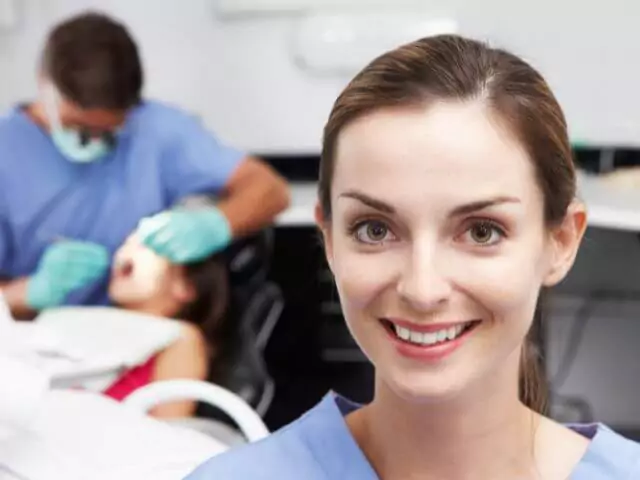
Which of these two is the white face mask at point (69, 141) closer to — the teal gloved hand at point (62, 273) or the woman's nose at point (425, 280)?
the teal gloved hand at point (62, 273)

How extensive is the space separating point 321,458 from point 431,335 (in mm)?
157

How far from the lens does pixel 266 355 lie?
2.27 meters

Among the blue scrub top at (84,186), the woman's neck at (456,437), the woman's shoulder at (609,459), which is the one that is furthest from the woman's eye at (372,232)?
the blue scrub top at (84,186)

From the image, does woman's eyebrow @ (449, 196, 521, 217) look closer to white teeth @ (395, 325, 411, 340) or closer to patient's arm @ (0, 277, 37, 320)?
white teeth @ (395, 325, 411, 340)

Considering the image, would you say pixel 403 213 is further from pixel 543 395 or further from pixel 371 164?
pixel 543 395

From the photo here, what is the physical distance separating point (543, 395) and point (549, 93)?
31cm

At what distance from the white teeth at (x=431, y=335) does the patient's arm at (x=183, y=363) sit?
82 centimetres

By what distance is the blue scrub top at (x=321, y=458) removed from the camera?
719 mm

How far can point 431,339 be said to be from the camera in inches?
25.4

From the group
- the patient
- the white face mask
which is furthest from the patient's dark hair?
the white face mask

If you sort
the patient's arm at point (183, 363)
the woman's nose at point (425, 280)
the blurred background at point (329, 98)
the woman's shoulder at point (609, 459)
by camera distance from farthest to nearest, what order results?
the blurred background at point (329, 98)
the patient's arm at point (183, 363)
the woman's shoulder at point (609, 459)
the woman's nose at point (425, 280)

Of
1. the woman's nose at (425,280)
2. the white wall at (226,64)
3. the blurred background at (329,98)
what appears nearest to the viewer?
the woman's nose at (425,280)

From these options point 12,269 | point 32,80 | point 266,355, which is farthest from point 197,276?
point 32,80

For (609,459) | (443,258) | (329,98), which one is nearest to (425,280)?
(443,258)
